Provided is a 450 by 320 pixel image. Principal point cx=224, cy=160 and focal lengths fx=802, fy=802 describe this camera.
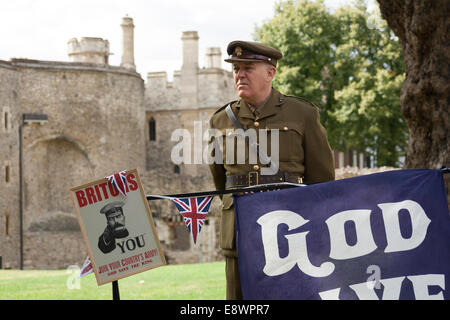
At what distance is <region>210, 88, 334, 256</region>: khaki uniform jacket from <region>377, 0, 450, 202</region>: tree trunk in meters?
2.10

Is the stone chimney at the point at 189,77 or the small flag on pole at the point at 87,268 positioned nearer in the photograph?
the small flag on pole at the point at 87,268

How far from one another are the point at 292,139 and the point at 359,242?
1.10 m

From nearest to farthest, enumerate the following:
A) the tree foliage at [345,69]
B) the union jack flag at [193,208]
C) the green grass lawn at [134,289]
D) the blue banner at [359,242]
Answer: the blue banner at [359,242]
the union jack flag at [193,208]
the green grass lawn at [134,289]
the tree foliage at [345,69]

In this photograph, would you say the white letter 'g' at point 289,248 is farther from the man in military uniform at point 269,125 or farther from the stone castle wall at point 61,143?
the stone castle wall at point 61,143

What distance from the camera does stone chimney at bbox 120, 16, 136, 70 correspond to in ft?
160

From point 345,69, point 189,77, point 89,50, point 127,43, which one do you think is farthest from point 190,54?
point 345,69

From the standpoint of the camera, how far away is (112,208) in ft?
15.7

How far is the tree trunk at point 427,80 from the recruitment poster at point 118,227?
11.0 ft

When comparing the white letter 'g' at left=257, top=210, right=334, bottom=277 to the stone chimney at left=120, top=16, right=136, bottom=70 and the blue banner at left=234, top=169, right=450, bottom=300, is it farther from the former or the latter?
the stone chimney at left=120, top=16, right=136, bottom=70

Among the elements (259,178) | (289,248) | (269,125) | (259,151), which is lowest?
(289,248)

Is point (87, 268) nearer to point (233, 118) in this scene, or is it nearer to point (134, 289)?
point (233, 118)

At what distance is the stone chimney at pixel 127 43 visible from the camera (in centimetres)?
4888

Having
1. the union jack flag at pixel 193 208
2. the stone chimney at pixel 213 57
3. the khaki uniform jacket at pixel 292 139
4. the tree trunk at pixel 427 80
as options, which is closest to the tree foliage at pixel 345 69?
the stone chimney at pixel 213 57

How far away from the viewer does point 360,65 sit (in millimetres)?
37594
